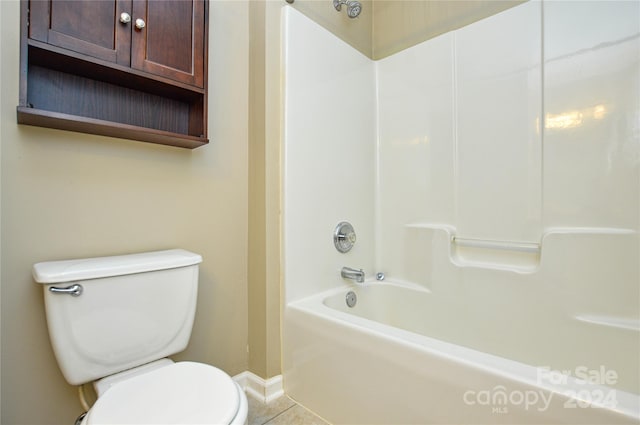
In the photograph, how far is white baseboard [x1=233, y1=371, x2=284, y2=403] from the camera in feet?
4.62

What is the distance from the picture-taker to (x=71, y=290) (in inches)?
34.8

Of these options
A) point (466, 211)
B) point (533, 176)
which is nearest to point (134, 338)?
point (466, 211)

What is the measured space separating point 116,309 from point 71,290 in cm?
14

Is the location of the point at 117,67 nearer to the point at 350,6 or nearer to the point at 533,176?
the point at 350,6

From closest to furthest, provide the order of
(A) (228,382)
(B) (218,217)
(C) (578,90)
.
A: (A) (228,382), (C) (578,90), (B) (218,217)

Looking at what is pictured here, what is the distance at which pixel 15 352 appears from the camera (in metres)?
0.95

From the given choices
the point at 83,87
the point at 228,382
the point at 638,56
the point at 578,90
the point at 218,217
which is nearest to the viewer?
the point at 228,382

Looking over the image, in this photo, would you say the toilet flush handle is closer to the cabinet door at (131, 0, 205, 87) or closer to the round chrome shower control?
the cabinet door at (131, 0, 205, 87)

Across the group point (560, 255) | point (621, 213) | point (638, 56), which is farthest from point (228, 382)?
point (638, 56)

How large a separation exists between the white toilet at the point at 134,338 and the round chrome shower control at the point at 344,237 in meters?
0.78

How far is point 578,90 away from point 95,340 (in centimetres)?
207

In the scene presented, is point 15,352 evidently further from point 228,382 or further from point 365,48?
point 365,48

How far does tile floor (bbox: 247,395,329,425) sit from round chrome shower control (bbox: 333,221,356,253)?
78cm

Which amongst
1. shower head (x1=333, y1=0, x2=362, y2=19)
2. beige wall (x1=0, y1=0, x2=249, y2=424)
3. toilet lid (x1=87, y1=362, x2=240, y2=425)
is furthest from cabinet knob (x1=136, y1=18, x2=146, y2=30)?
toilet lid (x1=87, y1=362, x2=240, y2=425)
